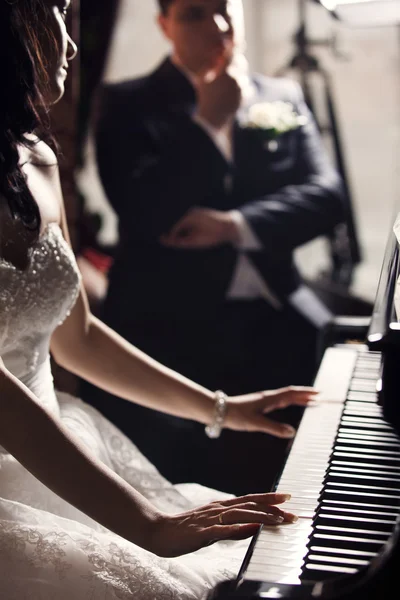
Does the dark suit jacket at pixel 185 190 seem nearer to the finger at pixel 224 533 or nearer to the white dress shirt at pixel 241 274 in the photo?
the white dress shirt at pixel 241 274

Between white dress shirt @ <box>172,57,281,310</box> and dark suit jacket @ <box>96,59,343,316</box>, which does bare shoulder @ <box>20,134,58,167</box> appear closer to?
dark suit jacket @ <box>96,59,343,316</box>

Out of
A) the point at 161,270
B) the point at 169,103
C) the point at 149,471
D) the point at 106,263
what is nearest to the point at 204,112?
the point at 169,103

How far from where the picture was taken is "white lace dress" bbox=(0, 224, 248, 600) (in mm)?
1086

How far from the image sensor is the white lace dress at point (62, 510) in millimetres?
1086

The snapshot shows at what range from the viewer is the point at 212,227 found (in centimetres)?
276

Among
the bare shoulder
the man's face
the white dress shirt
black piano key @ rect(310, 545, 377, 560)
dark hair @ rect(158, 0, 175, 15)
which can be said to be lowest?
the white dress shirt

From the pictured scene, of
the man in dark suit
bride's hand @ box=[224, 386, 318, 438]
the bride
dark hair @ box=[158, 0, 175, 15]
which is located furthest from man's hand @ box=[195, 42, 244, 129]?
bride's hand @ box=[224, 386, 318, 438]

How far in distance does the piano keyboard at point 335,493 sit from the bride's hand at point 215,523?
2 centimetres

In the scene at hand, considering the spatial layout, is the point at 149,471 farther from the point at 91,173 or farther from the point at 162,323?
the point at 91,173

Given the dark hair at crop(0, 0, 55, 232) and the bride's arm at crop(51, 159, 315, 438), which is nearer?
the dark hair at crop(0, 0, 55, 232)

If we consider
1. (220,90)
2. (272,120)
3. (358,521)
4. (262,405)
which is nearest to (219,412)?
(262,405)

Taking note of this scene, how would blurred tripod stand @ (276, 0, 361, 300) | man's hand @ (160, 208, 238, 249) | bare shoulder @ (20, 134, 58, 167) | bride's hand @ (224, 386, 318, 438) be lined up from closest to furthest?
bare shoulder @ (20, 134, 58, 167) → bride's hand @ (224, 386, 318, 438) → man's hand @ (160, 208, 238, 249) → blurred tripod stand @ (276, 0, 361, 300)

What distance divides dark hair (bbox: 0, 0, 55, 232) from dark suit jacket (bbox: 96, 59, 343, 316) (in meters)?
1.36

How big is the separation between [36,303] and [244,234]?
1.48 metres
